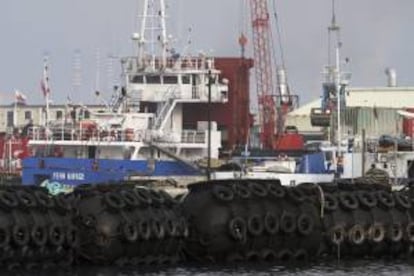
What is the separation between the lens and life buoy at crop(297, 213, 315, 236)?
3581cm

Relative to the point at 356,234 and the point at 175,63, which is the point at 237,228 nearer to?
the point at 356,234

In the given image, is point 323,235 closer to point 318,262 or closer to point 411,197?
point 318,262

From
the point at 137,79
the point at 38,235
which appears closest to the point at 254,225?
the point at 38,235

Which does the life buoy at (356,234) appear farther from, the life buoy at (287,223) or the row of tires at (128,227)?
the row of tires at (128,227)

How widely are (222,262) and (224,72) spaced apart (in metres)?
50.0

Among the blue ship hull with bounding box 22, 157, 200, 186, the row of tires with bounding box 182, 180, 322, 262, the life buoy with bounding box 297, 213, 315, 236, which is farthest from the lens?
the blue ship hull with bounding box 22, 157, 200, 186

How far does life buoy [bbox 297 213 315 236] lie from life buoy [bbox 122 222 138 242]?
20.2 feet

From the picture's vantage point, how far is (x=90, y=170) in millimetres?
67312

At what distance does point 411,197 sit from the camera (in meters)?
40.9

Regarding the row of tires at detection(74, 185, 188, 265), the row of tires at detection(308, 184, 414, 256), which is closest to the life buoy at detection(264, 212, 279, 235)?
the row of tires at detection(308, 184, 414, 256)

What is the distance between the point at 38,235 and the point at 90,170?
34879 millimetres

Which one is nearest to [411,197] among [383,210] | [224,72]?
[383,210]

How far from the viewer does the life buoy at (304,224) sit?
117ft

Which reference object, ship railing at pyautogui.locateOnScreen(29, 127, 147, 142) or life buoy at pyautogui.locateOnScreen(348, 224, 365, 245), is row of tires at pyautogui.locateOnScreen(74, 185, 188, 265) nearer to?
life buoy at pyautogui.locateOnScreen(348, 224, 365, 245)
